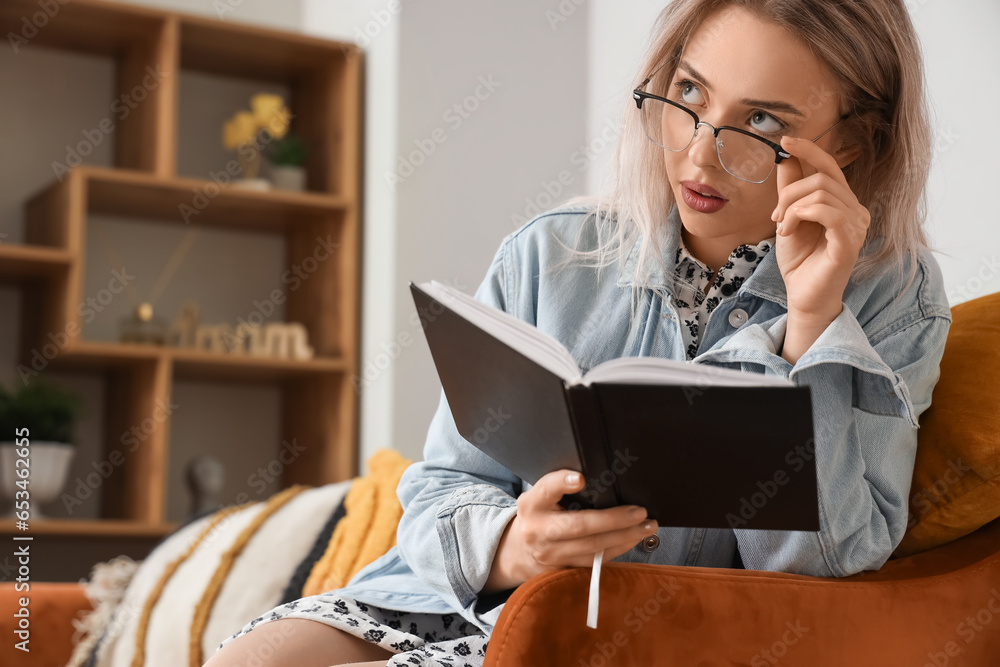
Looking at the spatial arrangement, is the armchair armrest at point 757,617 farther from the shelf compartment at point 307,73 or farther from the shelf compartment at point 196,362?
the shelf compartment at point 307,73

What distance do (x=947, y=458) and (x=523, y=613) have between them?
48 cm

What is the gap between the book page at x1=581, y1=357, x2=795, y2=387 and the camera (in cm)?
67

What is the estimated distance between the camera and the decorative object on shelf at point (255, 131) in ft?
9.57

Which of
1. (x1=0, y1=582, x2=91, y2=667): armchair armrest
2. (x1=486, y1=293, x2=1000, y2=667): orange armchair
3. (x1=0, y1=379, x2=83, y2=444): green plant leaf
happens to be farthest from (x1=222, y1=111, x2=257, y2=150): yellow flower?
(x1=486, y1=293, x2=1000, y2=667): orange armchair

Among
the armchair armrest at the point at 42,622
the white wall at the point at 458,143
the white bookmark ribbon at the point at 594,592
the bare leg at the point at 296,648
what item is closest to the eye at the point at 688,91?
the white bookmark ribbon at the point at 594,592

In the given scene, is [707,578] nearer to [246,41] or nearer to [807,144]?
[807,144]

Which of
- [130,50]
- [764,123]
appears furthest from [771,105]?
[130,50]

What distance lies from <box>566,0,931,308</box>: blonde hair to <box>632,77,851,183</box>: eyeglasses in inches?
2.4

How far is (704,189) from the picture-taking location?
102cm

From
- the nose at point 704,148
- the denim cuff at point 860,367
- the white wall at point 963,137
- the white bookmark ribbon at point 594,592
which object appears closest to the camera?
the white bookmark ribbon at point 594,592

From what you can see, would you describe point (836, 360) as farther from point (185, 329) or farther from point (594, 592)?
point (185, 329)

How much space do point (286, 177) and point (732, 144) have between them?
2.15 m

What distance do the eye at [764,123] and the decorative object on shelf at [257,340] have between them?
2.03m

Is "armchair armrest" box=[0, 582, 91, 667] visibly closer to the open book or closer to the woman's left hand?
the open book
